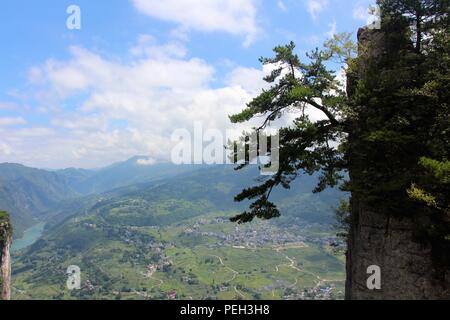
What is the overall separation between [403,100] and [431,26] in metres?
5.20

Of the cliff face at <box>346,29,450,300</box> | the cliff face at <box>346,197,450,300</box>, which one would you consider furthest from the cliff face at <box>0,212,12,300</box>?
the cliff face at <box>346,197,450,300</box>

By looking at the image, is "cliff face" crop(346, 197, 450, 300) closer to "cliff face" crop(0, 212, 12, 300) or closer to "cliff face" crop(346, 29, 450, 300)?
"cliff face" crop(346, 29, 450, 300)

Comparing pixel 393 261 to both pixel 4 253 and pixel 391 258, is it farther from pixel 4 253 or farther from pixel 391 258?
pixel 4 253

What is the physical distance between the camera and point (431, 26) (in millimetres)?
21031

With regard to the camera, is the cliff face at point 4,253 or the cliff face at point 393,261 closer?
the cliff face at point 393,261

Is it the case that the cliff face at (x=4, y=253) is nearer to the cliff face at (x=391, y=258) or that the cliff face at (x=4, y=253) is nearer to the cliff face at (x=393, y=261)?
the cliff face at (x=391, y=258)

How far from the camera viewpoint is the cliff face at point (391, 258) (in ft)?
59.1

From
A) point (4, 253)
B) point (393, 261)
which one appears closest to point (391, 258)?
point (393, 261)

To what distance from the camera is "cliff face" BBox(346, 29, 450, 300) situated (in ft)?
59.1

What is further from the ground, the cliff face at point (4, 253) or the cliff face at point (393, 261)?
the cliff face at point (393, 261)

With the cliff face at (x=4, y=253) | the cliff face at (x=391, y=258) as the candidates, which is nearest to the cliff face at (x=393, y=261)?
the cliff face at (x=391, y=258)
